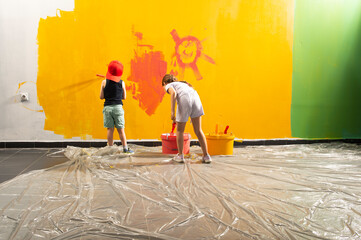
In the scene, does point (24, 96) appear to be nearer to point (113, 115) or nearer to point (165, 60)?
point (113, 115)

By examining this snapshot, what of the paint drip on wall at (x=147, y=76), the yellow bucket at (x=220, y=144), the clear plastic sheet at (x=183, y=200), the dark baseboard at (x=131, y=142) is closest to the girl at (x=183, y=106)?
the clear plastic sheet at (x=183, y=200)

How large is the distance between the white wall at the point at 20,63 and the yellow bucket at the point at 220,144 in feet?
7.78

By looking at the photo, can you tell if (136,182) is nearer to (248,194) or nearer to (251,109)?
(248,194)

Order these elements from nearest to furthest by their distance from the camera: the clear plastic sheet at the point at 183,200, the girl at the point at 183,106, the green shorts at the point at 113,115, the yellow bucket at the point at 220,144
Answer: the clear plastic sheet at the point at 183,200 < the girl at the point at 183,106 < the green shorts at the point at 113,115 < the yellow bucket at the point at 220,144

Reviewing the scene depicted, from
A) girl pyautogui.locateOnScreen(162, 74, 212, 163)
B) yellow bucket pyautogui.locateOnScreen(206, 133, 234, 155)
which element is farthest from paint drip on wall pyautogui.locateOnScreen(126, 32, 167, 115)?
yellow bucket pyautogui.locateOnScreen(206, 133, 234, 155)

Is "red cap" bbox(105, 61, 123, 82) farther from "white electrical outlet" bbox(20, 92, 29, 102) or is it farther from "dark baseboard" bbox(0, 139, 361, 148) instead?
"white electrical outlet" bbox(20, 92, 29, 102)

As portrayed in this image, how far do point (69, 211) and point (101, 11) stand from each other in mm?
2941

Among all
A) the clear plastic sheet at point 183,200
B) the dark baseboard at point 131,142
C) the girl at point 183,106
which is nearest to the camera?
the clear plastic sheet at point 183,200

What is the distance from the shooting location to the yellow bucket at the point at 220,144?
331 cm

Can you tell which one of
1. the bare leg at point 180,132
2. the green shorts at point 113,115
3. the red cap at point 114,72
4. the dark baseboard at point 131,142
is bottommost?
the dark baseboard at point 131,142

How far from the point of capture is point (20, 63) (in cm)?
357

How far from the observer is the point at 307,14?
4.06 meters

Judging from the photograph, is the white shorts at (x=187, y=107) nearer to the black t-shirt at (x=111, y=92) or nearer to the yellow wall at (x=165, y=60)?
the black t-shirt at (x=111, y=92)

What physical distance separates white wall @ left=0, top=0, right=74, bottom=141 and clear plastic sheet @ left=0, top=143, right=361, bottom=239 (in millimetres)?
1192
